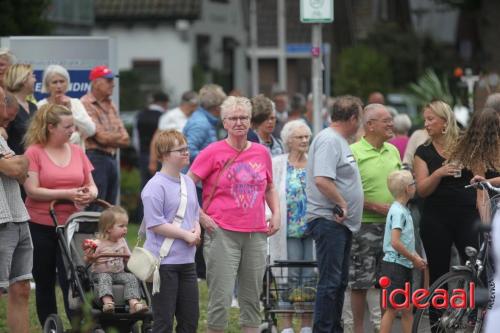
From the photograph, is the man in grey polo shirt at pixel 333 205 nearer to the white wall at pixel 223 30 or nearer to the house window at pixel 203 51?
the white wall at pixel 223 30

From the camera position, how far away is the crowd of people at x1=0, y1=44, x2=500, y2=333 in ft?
30.5

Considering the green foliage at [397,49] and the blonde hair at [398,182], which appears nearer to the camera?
the blonde hair at [398,182]

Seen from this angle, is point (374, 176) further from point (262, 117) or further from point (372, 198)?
point (262, 117)

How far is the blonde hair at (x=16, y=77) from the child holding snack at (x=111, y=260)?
193 cm

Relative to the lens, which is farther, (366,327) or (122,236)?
(366,327)

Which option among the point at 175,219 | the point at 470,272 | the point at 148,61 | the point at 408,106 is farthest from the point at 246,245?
the point at 148,61

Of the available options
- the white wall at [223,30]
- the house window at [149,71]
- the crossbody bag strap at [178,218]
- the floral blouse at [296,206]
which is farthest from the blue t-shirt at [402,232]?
the white wall at [223,30]

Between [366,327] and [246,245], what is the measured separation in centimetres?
243

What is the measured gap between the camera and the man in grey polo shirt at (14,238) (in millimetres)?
9391

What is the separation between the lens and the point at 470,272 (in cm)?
958

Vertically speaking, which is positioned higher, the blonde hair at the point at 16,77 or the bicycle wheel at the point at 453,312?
the blonde hair at the point at 16,77

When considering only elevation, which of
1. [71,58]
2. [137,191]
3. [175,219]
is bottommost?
[137,191]

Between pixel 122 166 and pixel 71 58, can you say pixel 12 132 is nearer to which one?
pixel 71 58

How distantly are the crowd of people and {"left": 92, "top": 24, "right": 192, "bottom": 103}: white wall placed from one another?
27658mm
